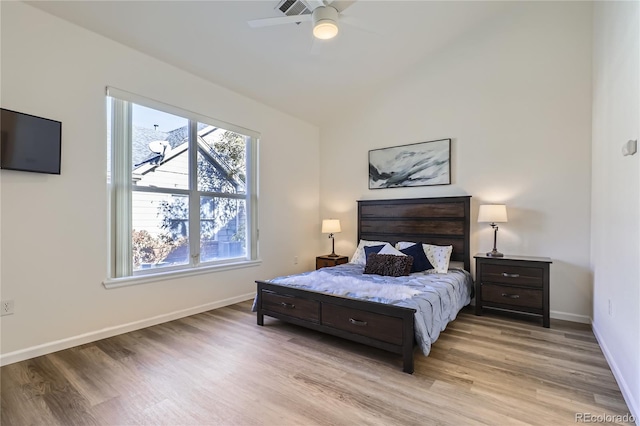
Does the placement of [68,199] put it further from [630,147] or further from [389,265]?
[630,147]

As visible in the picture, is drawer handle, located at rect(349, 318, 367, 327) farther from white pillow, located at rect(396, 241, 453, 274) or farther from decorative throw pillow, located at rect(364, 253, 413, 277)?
white pillow, located at rect(396, 241, 453, 274)

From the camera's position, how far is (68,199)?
2785mm

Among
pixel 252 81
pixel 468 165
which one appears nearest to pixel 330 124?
pixel 252 81

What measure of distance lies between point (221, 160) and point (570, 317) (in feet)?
15.3

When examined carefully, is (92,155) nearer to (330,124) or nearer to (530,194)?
(330,124)

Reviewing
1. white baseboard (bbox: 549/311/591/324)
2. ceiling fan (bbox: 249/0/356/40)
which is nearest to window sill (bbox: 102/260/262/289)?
ceiling fan (bbox: 249/0/356/40)

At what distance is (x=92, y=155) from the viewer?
294cm

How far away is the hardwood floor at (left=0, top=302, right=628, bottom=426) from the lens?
6.00ft


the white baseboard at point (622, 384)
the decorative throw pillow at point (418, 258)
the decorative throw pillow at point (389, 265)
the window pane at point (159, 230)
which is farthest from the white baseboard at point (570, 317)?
the window pane at point (159, 230)

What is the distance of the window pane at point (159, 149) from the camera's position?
3.32m

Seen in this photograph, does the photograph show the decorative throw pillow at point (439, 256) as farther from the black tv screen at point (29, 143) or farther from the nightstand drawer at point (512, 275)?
the black tv screen at point (29, 143)

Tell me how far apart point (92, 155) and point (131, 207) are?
0.60 meters

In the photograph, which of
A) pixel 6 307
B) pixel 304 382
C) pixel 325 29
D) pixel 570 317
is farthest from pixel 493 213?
pixel 6 307

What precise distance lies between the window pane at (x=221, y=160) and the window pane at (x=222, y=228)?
19cm
